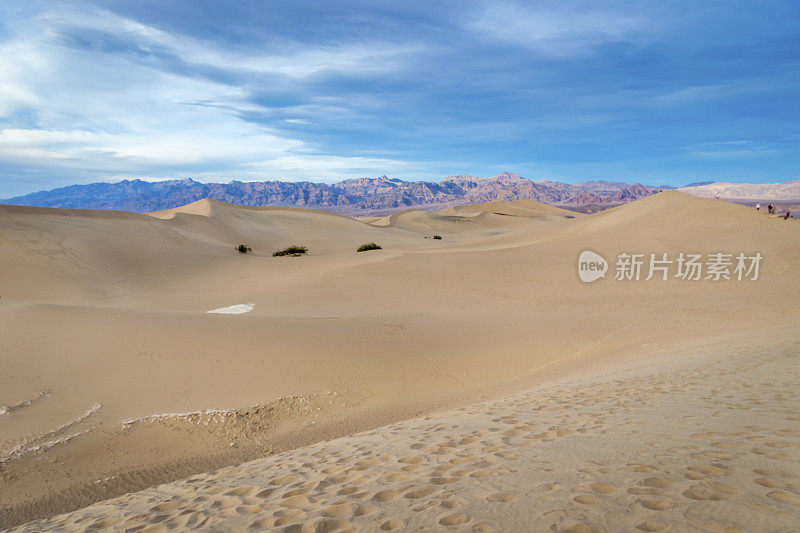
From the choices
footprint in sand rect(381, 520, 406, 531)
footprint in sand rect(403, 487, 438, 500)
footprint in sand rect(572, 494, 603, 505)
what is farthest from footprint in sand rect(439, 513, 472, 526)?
footprint in sand rect(572, 494, 603, 505)

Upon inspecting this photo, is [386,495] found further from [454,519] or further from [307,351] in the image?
[307,351]

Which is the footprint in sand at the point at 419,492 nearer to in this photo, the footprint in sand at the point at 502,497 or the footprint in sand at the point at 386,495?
the footprint in sand at the point at 386,495

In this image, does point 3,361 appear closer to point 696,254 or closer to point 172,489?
point 172,489

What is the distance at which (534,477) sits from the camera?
3355 mm

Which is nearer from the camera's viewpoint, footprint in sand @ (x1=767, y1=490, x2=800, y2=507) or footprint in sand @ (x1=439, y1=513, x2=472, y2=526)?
footprint in sand @ (x1=767, y1=490, x2=800, y2=507)

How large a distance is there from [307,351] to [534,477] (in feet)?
23.6

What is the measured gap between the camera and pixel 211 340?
9727 millimetres

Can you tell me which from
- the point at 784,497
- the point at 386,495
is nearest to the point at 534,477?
the point at 386,495

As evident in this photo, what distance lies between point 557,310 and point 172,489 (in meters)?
12.6

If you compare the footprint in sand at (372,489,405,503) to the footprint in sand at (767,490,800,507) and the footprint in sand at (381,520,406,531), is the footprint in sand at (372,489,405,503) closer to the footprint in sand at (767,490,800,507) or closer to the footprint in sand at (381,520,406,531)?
the footprint in sand at (381,520,406,531)

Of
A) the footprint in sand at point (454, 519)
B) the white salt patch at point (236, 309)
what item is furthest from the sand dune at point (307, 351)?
the white salt patch at point (236, 309)

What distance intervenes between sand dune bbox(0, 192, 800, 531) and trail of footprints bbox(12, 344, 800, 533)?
0.06 metres

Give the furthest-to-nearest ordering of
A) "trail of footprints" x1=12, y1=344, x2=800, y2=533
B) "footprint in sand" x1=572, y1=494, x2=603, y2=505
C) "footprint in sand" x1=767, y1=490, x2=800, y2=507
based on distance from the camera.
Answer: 1. "footprint in sand" x1=572, y1=494, x2=603, y2=505
2. "trail of footprints" x1=12, y1=344, x2=800, y2=533
3. "footprint in sand" x1=767, y1=490, x2=800, y2=507

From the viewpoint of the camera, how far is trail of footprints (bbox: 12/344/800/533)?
2666 millimetres
